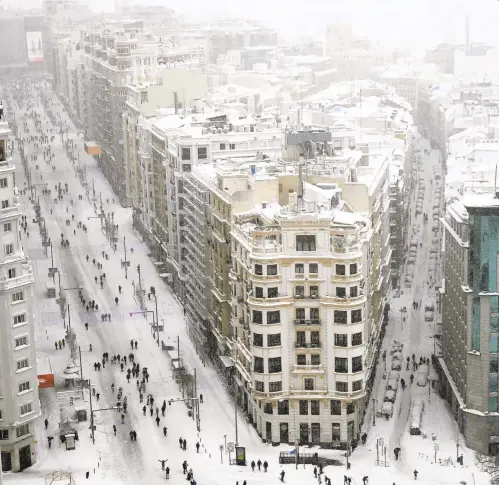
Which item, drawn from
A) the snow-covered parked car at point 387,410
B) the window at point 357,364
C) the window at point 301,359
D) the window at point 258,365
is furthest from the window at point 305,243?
the snow-covered parked car at point 387,410

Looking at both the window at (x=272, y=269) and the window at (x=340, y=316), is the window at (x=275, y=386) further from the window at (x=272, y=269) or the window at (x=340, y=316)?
the window at (x=272, y=269)

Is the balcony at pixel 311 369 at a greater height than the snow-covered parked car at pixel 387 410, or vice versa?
the balcony at pixel 311 369

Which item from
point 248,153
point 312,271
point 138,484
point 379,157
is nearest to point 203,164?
point 248,153

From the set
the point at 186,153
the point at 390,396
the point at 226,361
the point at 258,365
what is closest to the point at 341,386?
the point at 258,365

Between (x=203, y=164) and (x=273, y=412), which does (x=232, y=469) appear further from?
(x=203, y=164)

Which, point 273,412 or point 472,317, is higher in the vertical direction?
point 472,317

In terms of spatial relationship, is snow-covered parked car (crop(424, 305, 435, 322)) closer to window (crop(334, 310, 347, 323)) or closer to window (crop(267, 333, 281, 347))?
window (crop(334, 310, 347, 323))

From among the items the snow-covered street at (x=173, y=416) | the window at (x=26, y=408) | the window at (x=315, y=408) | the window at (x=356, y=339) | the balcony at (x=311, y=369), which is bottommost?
the snow-covered street at (x=173, y=416)
